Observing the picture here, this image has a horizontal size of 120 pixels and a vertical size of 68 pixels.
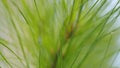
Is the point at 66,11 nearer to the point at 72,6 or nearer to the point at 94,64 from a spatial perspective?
the point at 72,6

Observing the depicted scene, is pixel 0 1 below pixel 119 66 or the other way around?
the other way around

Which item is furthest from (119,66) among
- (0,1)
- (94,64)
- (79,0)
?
(0,1)

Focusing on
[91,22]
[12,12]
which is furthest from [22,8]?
[91,22]

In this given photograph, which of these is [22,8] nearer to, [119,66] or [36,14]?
[36,14]

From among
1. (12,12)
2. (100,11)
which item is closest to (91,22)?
(100,11)

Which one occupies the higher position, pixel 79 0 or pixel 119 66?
pixel 79 0
